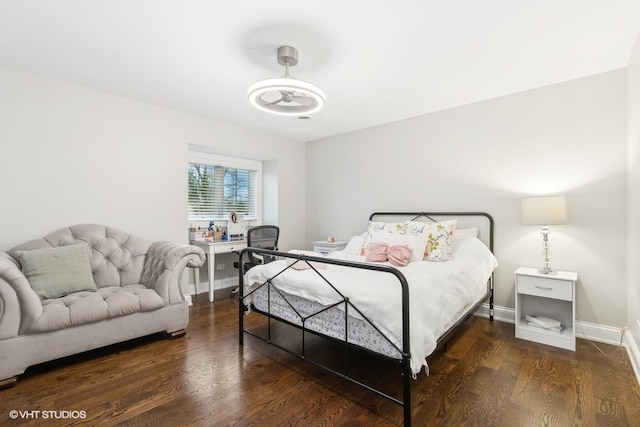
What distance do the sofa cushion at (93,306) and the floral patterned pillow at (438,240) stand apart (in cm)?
254

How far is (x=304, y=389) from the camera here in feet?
6.39

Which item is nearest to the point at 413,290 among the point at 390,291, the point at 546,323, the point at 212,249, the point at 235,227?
the point at 390,291

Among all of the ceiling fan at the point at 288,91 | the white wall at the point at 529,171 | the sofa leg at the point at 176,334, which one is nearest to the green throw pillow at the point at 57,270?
the sofa leg at the point at 176,334

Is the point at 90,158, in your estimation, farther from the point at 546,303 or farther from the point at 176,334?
the point at 546,303

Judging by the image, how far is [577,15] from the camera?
1.91 metres

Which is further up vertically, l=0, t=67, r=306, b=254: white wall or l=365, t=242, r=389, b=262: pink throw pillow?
l=0, t=67, r=306, b=254: white wall

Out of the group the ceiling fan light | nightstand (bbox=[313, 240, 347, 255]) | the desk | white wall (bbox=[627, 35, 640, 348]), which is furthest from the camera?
nightstand (bbox=[313, 240, 347, 255])

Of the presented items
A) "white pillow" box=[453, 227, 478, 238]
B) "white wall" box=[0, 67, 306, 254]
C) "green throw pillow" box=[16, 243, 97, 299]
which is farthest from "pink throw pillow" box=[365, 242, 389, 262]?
"green throw pillow" box=[16, 243, 97, 299]

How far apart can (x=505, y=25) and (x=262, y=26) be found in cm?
161

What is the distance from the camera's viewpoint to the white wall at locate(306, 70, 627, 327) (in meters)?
2.64

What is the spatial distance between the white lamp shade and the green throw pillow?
3.90 metres

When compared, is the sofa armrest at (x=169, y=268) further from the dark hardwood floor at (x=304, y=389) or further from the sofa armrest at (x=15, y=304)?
the sofa armrest at (x=15, y=304)

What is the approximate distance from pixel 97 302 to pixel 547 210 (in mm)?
3754

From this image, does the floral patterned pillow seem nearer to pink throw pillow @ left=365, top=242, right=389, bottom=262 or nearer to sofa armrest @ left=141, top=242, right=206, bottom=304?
pink throw pillow @ left=365, top=242, right=389, bottom=262
